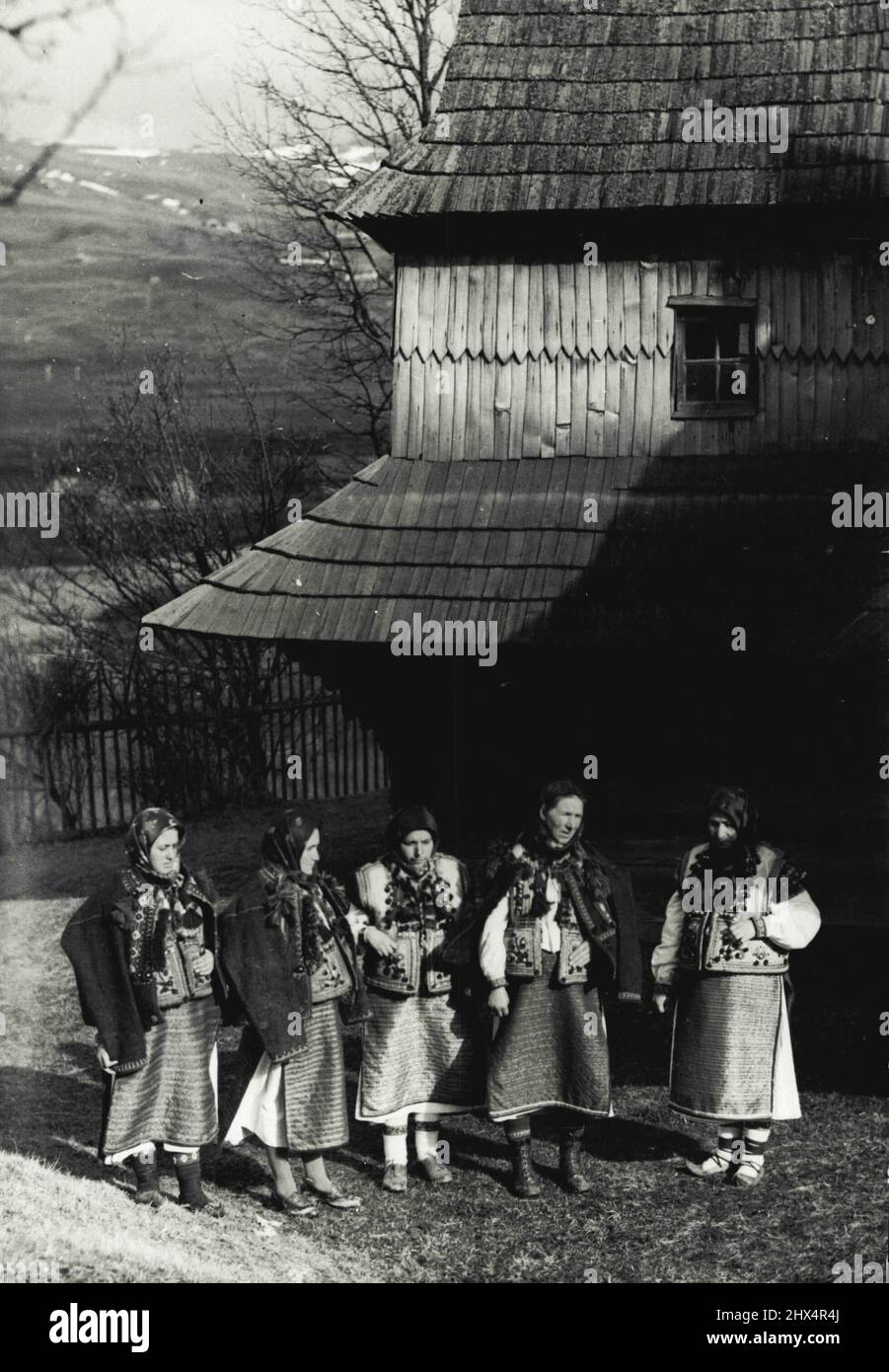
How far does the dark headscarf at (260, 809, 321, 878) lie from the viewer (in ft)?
19.6

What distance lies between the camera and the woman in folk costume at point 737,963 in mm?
6238

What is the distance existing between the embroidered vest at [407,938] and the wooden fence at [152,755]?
10329 mm

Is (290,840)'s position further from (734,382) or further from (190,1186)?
(734,382)

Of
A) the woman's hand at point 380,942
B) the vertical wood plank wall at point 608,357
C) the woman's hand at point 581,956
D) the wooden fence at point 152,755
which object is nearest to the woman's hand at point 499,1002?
the woman's hand at point 581,956

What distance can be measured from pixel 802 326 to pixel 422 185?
8.48 feet

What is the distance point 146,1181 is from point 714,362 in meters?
6.19

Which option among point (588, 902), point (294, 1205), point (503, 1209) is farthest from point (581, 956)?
point (294, 1205)

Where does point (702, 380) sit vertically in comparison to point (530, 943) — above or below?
above

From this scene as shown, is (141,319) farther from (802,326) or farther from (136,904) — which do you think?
(136,904)

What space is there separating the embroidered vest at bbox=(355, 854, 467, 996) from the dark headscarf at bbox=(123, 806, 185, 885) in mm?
864

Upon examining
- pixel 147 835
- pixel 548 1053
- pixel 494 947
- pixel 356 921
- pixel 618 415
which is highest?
pixel 618 415

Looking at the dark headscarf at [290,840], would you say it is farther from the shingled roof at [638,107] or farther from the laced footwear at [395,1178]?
the shingled roof at [638,107]

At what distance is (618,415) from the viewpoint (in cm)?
959

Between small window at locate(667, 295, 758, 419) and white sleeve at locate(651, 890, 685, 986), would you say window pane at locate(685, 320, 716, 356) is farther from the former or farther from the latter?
white sleeve at locate(651, 890, 685, 986)
